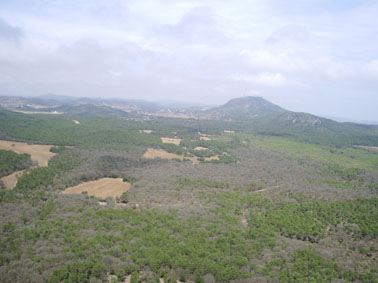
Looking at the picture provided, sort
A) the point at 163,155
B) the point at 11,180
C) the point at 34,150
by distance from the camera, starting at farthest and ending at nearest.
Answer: the point at 163,155, the point at 34,150, the point at 11,180

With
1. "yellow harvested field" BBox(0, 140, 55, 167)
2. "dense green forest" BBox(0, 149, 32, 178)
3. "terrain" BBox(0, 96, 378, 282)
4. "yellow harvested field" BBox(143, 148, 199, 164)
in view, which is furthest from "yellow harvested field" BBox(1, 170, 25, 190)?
"yellow harvested field" BBox(143, 148, 199, 164)

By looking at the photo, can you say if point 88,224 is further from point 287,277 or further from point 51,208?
point 287,277

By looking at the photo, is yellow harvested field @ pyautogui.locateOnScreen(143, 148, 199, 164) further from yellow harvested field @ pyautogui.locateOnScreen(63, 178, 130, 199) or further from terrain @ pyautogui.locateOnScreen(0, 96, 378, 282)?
yellow harvested field @ pyautogui.locateOnScreen(63, 178, 130, 199)

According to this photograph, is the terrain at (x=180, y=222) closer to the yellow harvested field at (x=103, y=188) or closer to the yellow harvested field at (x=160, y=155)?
the yellow harvested field at (x=103, y=188)

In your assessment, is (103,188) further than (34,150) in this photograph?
No

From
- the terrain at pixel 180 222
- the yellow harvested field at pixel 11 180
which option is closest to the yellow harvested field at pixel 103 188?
the terrain at pixel 180 222

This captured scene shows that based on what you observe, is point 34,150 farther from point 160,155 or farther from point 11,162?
point 160,155

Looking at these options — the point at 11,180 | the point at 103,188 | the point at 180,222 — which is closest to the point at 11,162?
the point at 11,180
